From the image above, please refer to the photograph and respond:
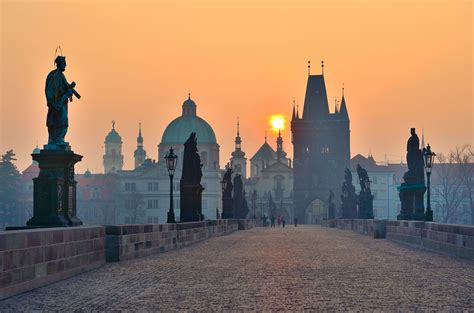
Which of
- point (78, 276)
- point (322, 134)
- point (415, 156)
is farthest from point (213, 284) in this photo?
point (322, 134)

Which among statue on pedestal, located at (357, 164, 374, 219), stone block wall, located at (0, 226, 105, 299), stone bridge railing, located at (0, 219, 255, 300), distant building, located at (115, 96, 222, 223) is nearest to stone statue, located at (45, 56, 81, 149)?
stone bridge railing, located at (0, 219, 255, 300)

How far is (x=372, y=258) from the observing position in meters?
22.4

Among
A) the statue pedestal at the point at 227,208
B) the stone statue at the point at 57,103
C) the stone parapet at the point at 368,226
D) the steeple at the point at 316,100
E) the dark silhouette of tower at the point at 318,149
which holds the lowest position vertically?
the stone parapet at the point at 368,226

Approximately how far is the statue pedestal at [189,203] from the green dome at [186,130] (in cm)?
13736

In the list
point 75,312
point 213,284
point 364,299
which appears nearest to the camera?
point 75,312

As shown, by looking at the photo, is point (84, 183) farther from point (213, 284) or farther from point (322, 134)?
point (213, 284)

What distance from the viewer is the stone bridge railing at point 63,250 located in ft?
43.8

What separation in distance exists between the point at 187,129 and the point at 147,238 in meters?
158

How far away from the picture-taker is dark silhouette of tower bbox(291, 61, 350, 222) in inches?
6107

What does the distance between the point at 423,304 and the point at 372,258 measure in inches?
403

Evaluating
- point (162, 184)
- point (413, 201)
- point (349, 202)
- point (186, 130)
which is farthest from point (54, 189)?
point (186, 130)

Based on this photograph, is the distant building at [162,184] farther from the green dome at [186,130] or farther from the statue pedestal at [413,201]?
the statue pedestal at [413,201]

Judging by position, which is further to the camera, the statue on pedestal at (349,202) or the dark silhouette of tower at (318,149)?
the dark silhouette of tower at (318,149)

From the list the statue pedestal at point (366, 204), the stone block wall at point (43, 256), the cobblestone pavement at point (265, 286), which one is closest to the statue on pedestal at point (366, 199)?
the statue pedestal at point (366, 204)
